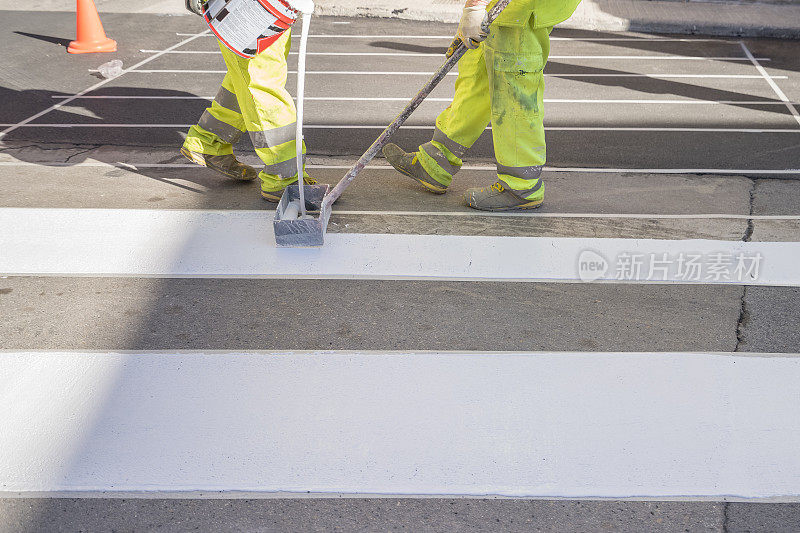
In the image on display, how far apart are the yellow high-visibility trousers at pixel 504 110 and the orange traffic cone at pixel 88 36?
15.0 ft

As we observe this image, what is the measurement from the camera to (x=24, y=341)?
2.71 metres

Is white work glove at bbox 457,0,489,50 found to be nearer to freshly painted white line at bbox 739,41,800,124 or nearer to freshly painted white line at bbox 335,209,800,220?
freshly painted white line at bbox 335,209,800,220

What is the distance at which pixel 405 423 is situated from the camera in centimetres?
230

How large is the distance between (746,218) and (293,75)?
3.99 metres

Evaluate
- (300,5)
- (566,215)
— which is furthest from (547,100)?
(300,5)

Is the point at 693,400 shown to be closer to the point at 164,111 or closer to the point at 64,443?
the point at 64,443

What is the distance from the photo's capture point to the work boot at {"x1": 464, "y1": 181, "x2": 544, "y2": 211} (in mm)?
3785

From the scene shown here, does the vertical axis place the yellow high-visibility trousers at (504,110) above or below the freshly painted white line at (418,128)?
above

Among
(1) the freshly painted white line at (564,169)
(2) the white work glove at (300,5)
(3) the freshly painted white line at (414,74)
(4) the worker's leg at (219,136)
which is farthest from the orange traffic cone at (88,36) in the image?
(2) the white work glove at (300,5)

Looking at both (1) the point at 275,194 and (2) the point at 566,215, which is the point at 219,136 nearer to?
(1) the point at 275,194

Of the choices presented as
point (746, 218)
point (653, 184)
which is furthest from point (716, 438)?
point (653, 184)

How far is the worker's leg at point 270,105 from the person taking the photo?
3.41m

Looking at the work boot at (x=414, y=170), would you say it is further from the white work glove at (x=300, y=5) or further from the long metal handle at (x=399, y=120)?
the white work glove at (x=300, y=5)

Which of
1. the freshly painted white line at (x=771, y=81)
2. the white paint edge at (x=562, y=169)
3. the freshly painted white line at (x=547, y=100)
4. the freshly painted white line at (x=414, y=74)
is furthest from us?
the freshly painted white line at (x=414, y=74)
